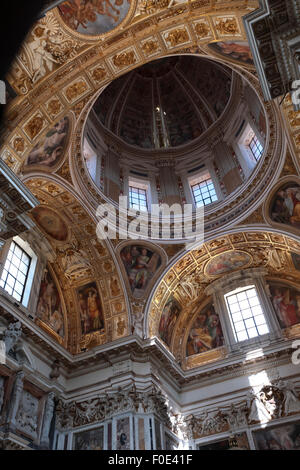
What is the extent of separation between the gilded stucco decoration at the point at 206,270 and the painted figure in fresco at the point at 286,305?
0.45 metres

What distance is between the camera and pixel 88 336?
54.2 feet

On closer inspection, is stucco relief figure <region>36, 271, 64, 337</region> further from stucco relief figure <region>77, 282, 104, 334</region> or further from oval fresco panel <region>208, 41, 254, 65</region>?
oval fresco panel <region>208, 41, 254, 65</region>

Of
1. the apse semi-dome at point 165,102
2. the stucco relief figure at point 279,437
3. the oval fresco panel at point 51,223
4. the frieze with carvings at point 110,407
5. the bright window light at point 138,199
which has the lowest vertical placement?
the stucco relief figure at point 279,437

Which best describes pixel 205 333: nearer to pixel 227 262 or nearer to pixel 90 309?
pixel 227 262

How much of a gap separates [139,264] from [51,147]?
19.7 ft

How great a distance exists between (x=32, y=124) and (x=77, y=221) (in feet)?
16.9

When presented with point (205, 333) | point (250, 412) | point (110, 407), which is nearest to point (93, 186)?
point (110, 407)

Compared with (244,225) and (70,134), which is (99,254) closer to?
(70,134)

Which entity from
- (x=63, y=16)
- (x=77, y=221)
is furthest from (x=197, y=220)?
(x=63, y=16)

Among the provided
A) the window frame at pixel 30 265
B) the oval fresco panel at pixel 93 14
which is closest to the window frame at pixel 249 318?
the window frame at pixel 30 265

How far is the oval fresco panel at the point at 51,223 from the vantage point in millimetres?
15797

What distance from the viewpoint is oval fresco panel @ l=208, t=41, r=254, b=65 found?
11.7 metres

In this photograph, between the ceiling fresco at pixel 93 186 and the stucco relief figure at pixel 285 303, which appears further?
the stucco relief figure at pixel 285 303

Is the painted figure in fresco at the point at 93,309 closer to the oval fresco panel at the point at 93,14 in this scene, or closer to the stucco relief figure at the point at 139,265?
the stucco relief figure at the point at 139,265
